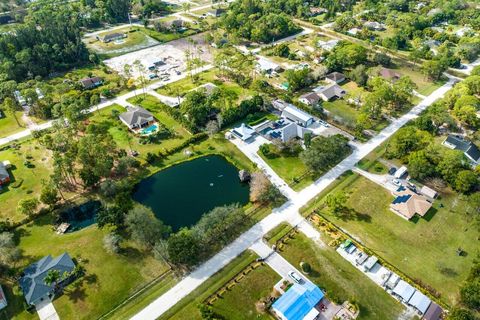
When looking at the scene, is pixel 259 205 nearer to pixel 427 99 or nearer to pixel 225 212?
pixel 225 212

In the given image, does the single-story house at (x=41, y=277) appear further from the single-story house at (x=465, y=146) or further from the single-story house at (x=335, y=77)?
the single-story house at (x=335, y=77)

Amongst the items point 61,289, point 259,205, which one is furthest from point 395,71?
point 61,289

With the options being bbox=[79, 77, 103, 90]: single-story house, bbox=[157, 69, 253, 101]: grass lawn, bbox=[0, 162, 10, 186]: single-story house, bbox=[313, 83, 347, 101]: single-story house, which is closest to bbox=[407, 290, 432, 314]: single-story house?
bbox=[313, 83, 347, 101]: single-story house

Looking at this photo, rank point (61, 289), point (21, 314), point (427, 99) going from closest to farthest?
1. point (21, 314)
2. point (61, 289)
3. point (427, 99)

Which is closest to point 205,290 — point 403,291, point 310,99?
point 403,291

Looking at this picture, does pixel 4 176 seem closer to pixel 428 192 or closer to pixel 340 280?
pixel 340 280

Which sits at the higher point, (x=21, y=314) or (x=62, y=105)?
(x=62, y=105)

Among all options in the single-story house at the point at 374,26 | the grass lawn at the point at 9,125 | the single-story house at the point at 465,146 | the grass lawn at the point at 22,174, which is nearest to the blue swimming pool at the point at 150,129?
the grass lawn at the point at 22,174
